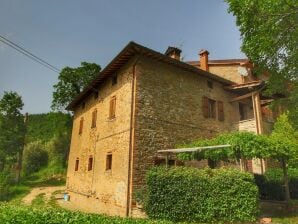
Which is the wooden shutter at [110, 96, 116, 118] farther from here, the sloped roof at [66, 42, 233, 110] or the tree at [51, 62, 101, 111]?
the tree at [51, 62, 101, 111]

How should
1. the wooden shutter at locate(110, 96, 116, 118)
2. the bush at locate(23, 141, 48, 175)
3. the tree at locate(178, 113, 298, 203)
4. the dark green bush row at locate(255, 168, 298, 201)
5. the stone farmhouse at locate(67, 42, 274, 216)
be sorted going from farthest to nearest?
1. the bush at locate(23, 141, 48, 175)
2. the wooden shutter at locate(110, 96, 116, 118)
3. the dark green bush row at locate(255, 168, 298, 201)
4. the stone farmhouse at locate(67, 42, 274, 216)
5. the tree at locate(178, 113, 298, 203)

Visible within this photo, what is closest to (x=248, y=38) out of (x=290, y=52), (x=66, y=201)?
(x=290, y=52)

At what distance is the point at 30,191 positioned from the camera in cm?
2253

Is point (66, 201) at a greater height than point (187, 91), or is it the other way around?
point (187, 91)

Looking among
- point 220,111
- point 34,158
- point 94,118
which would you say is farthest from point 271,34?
point 34,158

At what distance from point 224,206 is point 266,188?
6.79 meters

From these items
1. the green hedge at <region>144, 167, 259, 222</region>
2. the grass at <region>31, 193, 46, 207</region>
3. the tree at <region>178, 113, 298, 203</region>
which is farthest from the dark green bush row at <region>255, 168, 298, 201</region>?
the grass at <region>31, 193, 46, 207</region>

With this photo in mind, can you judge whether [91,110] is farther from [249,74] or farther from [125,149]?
[249,74]

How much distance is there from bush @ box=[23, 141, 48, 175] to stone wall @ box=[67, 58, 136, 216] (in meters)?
15.2

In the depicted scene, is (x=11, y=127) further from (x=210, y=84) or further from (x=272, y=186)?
(x=272, y=186)

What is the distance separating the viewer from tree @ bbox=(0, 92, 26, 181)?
29.0 meters

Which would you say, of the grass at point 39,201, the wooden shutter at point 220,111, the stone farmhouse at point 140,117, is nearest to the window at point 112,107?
the stone farmhouse at point 140,117

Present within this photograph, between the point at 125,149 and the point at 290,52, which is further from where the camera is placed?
the point at 125,149

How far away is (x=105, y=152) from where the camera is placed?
15.1 meters
